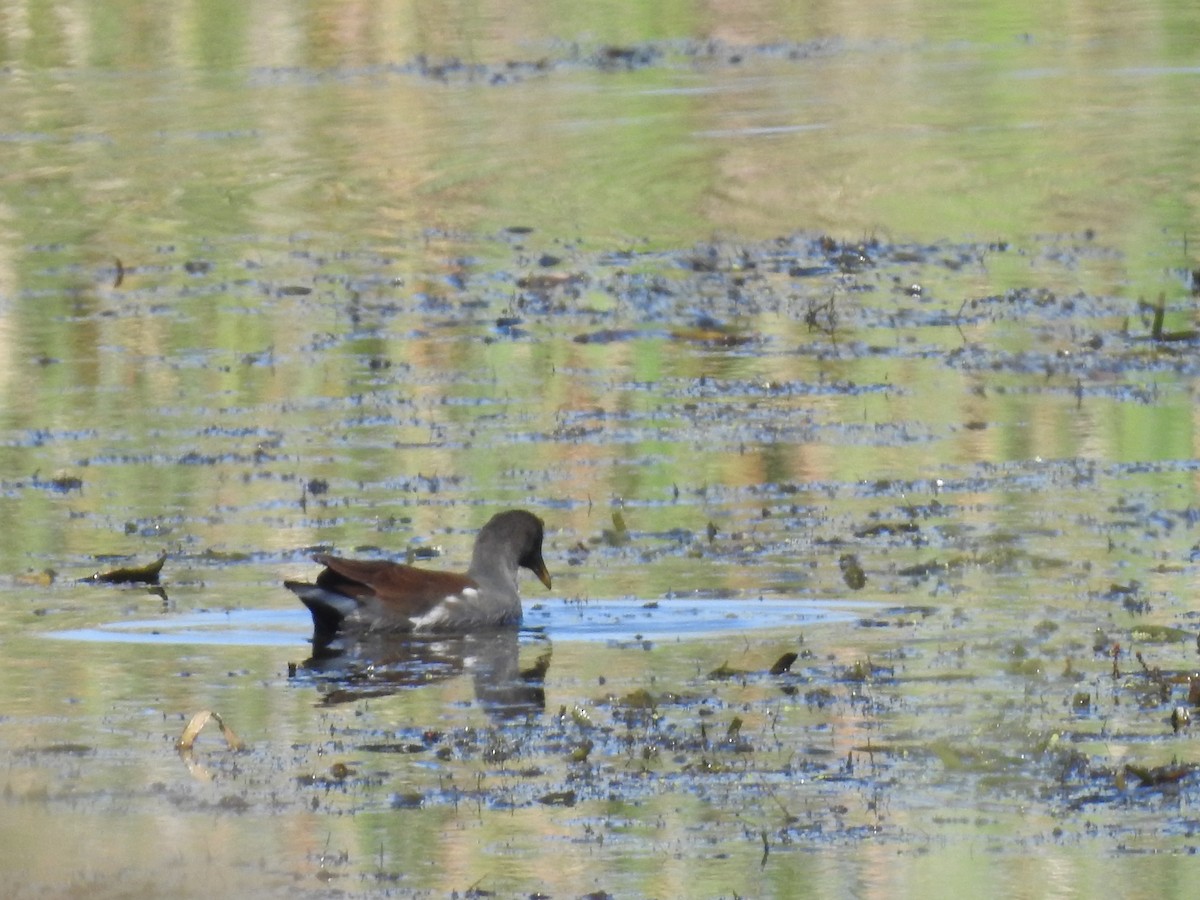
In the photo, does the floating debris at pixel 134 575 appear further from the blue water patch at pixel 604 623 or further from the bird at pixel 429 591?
the bird at pixel 429 591

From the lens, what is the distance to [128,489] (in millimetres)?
11125

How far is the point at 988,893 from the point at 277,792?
1.81 metres

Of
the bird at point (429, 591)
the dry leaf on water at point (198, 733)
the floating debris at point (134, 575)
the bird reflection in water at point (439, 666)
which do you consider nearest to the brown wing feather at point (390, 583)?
the bird at point (429, 591)

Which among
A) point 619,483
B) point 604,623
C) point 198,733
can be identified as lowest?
point 198,733

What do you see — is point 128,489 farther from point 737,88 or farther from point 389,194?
point 737,88

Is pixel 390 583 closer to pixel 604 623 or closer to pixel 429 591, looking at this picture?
pixel 429 591

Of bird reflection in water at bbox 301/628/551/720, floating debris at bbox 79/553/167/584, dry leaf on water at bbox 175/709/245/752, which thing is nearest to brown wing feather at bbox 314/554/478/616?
bird reflection in water at bbox 301/628/551/720

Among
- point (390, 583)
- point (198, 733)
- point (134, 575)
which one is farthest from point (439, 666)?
point (198, 733)

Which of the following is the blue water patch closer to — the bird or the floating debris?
the bird

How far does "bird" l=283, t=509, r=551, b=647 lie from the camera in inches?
363

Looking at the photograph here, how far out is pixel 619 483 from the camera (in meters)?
11.0

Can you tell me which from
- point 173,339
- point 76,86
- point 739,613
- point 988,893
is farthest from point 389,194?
point 988,893

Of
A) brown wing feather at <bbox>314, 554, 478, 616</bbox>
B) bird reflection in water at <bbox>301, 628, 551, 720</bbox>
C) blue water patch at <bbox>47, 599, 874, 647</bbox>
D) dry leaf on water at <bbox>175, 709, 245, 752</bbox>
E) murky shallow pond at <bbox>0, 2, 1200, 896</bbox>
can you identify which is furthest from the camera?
brown wing feather at <bbox>314, 554, 478, 616</bbox>

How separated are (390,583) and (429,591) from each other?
20 cm
